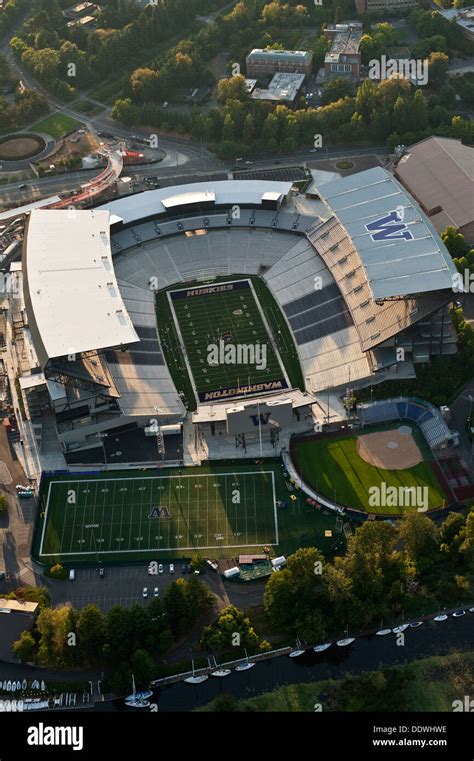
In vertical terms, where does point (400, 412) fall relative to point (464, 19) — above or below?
below

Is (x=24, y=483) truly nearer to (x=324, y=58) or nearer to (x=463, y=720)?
(x=463, y=720)

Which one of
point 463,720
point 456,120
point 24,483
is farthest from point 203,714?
point 456,120

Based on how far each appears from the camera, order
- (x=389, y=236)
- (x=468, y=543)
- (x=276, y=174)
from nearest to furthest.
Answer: (x=468, y=543)
(x=389, y=236)
(x=276, y=174)

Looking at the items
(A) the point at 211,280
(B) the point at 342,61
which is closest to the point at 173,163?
(A) the point at 211,280

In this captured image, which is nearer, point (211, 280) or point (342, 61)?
point (211, 280)

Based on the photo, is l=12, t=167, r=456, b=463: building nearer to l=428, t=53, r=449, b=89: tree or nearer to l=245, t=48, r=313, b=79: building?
l=245, t=48, r=313, b=79: building

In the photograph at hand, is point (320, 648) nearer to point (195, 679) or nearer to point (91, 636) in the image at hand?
point (195, 679)

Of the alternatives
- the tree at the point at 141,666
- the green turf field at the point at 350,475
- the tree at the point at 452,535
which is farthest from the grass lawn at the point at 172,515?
the tree at the point at 141,666

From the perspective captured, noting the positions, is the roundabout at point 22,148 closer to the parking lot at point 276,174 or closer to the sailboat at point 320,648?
the parking lot at point 276,174
